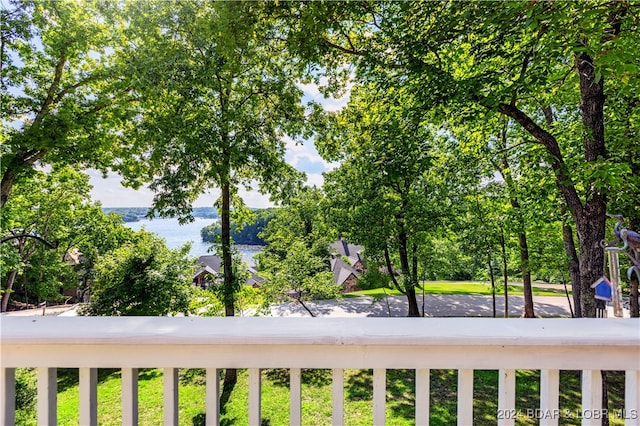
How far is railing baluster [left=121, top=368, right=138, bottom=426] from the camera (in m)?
0.67

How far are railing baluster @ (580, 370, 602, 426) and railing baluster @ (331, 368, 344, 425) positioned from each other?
0.53 m

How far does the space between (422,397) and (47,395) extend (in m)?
0.85

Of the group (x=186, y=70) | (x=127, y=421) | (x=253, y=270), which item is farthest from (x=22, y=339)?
(x=253, y=270)

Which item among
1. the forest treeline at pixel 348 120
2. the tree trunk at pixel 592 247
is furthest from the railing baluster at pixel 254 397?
the tree trunk at pixel 592 247

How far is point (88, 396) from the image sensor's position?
68 cm

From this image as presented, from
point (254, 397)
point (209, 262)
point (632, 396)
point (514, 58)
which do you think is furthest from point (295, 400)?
point (209, 262)

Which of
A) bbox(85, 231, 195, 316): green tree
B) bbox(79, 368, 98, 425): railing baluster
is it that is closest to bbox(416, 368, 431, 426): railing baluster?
bbox(79, 368, 98, 425): railing baluster

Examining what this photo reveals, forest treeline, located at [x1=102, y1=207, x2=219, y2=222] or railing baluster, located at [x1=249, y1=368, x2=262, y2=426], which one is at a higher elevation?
forest treeline, located at [x1=102, y1=207, x2=219, y2=222]

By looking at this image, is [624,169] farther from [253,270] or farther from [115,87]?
[115,87]

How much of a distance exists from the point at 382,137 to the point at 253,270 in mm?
5200

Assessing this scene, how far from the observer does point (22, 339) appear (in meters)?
0.63

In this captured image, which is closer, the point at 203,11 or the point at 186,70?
the point at 203,11

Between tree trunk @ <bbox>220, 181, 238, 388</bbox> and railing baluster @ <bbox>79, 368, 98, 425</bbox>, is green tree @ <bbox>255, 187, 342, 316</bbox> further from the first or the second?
railing baluster @ <bbox>79, 368, 98, 425</bbox>

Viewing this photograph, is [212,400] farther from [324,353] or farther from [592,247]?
[592,247]
